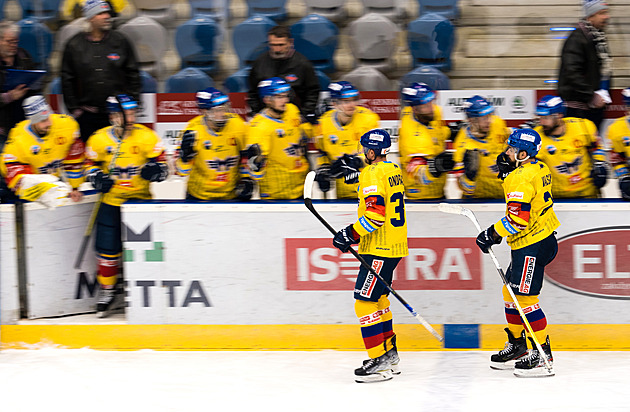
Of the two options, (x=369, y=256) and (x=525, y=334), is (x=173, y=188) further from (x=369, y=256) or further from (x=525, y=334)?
(x=525, y=334)

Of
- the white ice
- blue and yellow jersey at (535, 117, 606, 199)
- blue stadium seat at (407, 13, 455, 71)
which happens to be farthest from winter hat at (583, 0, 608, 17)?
the white ice

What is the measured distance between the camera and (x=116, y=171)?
6.21 meters

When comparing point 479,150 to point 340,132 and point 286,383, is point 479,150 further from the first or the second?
point 286,383

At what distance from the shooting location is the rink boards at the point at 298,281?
5789 mm

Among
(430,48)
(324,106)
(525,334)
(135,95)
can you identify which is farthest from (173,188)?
(525,334)

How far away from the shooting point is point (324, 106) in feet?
23.3

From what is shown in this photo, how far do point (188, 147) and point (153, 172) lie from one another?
1.01ft

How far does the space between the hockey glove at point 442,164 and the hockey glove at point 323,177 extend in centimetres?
76

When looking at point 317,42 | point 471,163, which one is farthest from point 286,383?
point 317,42

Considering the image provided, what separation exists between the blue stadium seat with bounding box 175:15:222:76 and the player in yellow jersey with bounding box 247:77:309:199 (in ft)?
9.40

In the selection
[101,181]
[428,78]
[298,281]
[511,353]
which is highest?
[428,78]

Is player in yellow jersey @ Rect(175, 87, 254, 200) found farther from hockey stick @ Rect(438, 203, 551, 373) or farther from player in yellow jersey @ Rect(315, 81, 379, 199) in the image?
hockey stick @ Rect(438, 203, 551, 373)

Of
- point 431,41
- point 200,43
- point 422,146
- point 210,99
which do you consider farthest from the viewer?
point 200,43

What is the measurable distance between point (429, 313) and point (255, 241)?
1.28m
